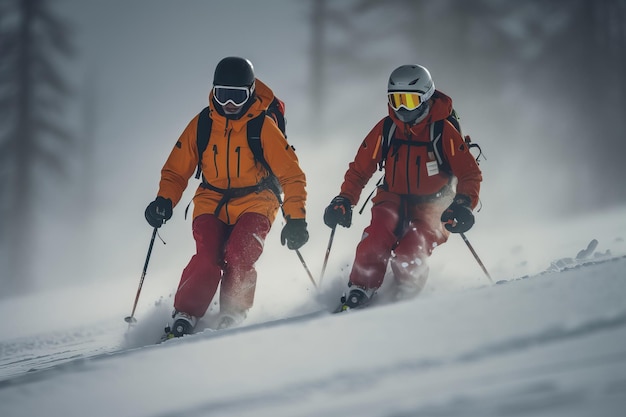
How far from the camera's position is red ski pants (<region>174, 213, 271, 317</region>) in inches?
191

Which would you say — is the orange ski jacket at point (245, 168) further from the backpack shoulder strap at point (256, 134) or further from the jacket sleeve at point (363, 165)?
the jacket sleeve at point (363, 165)

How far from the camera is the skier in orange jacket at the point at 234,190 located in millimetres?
5078

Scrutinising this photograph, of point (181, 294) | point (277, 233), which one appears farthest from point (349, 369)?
point (277, 233)

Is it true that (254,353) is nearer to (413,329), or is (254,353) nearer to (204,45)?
(413,329)

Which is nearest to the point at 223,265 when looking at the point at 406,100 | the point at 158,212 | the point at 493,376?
the point at 158,212

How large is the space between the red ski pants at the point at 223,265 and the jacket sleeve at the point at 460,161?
5.05 feet

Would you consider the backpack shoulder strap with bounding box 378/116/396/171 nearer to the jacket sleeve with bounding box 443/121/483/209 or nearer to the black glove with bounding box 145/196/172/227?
the jacket sleeve with bounding box 443/121/483/209

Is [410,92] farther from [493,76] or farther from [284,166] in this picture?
[493,76]

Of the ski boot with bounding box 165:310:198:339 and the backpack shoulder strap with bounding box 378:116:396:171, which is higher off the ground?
the backpack shoulder strap with bounding box 378:116:396:171

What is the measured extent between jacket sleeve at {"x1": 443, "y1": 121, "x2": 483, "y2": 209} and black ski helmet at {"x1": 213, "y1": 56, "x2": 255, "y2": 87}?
1597 mm

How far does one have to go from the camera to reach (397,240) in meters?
5.31

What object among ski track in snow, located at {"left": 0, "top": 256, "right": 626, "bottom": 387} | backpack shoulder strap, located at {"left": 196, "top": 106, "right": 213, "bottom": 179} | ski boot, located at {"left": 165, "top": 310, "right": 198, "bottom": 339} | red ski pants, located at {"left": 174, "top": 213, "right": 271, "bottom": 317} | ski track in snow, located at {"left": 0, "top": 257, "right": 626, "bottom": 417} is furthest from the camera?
backpack shoulder strap, located at {"left": 196, "top": 106, "right": 213, "bottom": 179}

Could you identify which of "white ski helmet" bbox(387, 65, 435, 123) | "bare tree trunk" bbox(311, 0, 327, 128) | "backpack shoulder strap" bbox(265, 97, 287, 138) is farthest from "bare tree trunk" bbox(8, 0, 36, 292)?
"white ski helmet" bbox(387, 65, 435, 123)

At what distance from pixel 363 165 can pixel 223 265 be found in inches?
59.0
